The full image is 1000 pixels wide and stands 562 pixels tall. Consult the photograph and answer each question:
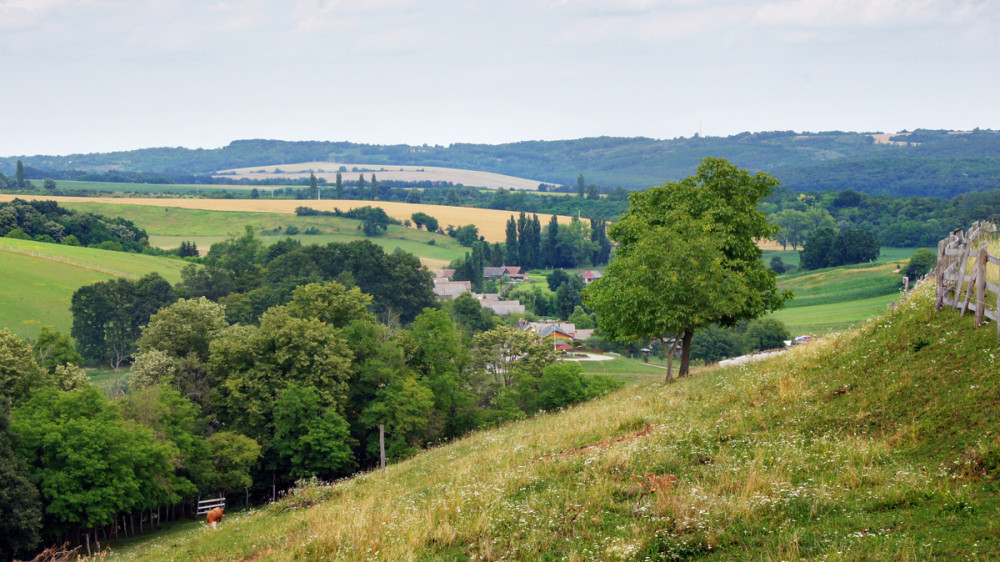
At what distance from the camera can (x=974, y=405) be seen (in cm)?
1331

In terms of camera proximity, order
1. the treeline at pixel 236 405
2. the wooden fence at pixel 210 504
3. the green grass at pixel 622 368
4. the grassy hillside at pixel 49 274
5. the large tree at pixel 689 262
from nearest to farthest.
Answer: the large tree at pixel 689 262 → the treeline at pixel 236 405 → the wooden fence at pixel 210 504 → the green grass at pixel 622 368 → the grassy hillside at pixel 49 274

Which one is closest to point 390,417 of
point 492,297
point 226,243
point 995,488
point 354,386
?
point 354,386

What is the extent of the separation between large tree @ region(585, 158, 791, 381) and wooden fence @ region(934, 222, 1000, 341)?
39.0 feet

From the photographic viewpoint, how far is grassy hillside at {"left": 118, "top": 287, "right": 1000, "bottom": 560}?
10.6 metres

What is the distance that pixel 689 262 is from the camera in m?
31.2

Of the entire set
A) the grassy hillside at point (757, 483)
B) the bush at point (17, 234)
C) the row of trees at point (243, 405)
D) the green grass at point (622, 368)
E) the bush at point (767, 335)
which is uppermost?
the grassy hillside at point (757, 483)

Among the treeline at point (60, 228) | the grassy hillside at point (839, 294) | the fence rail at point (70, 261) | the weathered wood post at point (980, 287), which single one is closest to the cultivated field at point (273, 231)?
the treeline at point (60, 228)

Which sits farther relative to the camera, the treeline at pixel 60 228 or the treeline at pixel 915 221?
the treeline at pixel 915 221

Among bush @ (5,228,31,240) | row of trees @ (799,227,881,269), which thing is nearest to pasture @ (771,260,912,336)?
row of trees @ (799,227,881,269)

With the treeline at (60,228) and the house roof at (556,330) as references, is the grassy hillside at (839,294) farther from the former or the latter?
the treeline at (60,228)

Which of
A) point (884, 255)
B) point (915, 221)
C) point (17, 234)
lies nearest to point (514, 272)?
point (884, 255)

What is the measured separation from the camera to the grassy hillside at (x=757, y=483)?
10641 millimetres

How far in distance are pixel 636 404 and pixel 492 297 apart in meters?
119

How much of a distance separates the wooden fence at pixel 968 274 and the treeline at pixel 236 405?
115 ft
